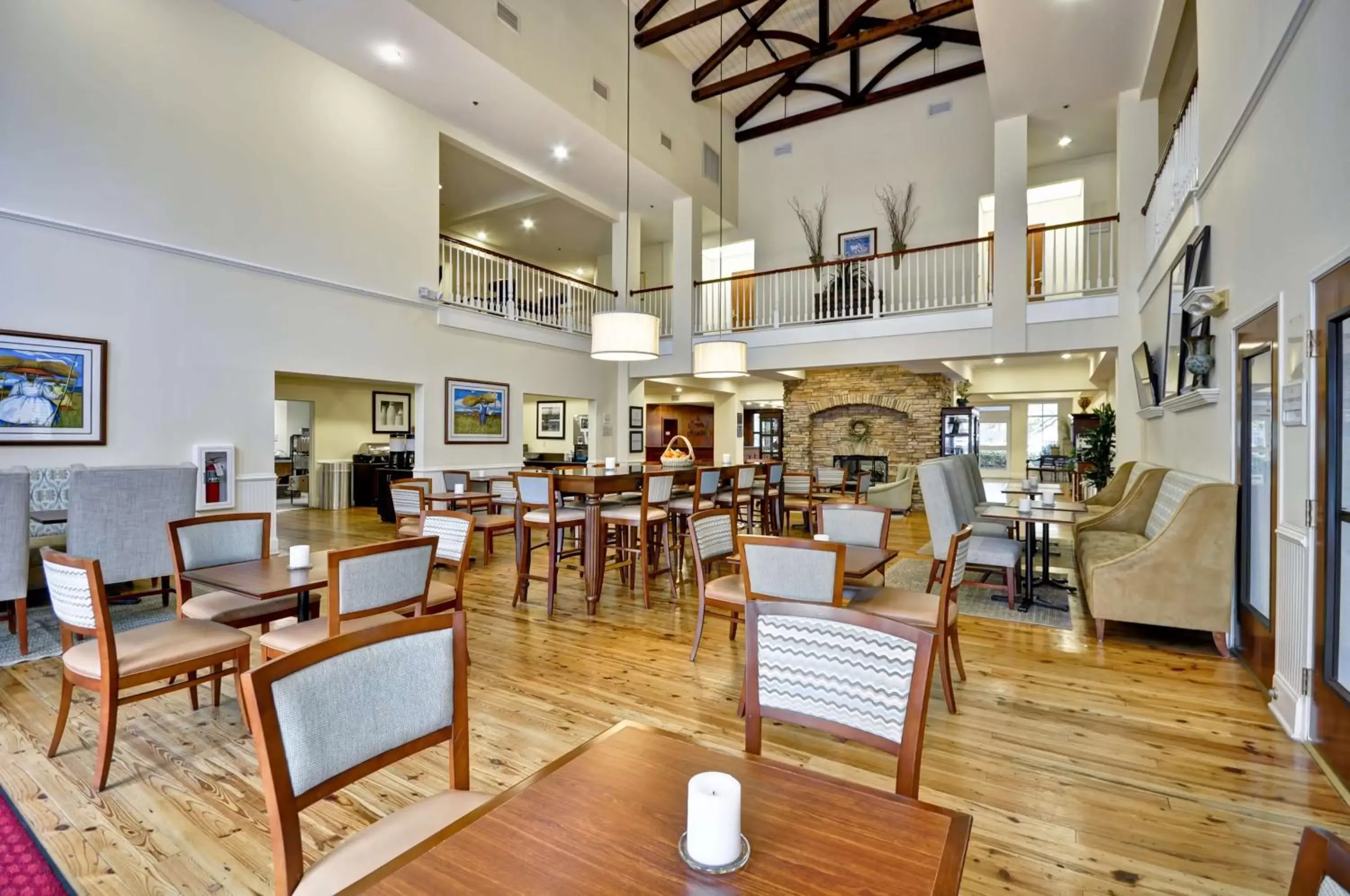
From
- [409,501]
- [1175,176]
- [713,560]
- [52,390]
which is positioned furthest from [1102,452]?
[52,390]

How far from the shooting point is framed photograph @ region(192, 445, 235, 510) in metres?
5.26

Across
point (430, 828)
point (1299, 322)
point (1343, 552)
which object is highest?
point (1299, 322)

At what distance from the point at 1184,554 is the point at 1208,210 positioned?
7.00ft

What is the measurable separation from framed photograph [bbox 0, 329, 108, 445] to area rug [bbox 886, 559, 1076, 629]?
6.10 metres

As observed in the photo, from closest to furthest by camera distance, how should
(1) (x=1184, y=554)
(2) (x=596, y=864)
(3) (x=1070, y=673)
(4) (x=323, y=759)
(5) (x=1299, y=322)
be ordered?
(2) (x=596, y=864) → (4) (x=323, y=759) → (5) (x=1299, y=322) → (3) (x=1070, y=673) → (1) (x=1184, y=554)

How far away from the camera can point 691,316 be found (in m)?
9.47

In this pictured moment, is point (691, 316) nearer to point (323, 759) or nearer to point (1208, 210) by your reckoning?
point (1208, 210)

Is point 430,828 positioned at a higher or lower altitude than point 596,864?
lower

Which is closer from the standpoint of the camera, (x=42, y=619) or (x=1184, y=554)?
(x=1184, y=554)

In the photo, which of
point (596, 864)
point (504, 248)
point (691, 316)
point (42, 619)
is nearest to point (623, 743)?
point (596, 864)

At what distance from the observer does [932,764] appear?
228 centimetres

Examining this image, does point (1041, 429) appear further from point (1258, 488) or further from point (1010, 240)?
point (1258, 488)

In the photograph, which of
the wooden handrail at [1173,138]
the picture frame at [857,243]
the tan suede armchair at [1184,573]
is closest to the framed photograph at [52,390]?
the tan suede armchair at [1184,573]

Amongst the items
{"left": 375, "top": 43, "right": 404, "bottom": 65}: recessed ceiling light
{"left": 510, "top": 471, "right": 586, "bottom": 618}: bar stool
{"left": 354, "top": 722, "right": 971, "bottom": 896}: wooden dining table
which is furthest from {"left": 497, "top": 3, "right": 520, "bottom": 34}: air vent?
{"left": 354, "top": 722, "right": 971, "bottom": 896}: wooden dining table
